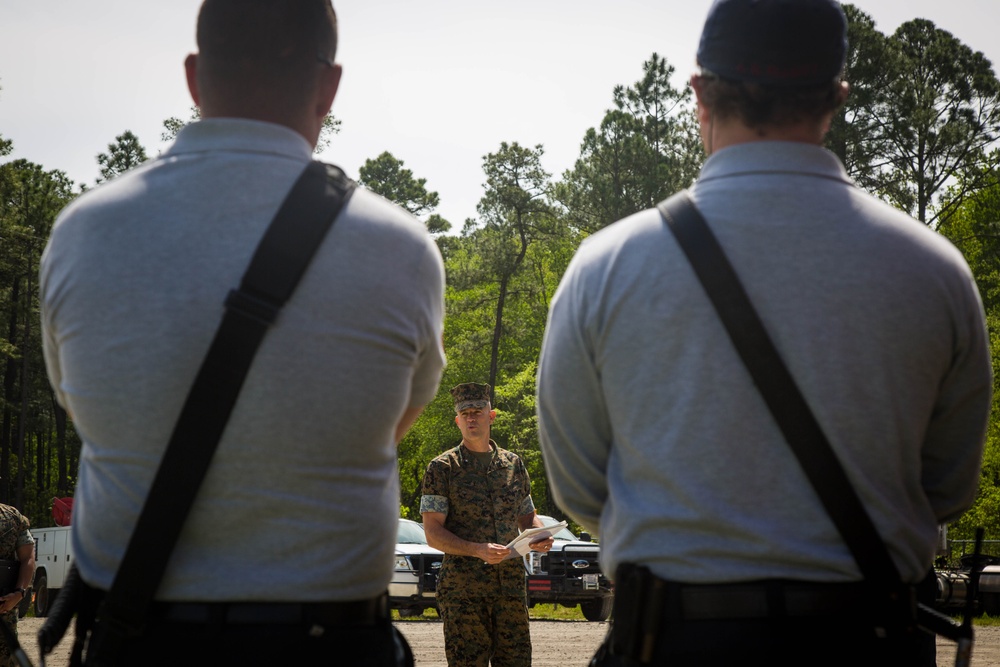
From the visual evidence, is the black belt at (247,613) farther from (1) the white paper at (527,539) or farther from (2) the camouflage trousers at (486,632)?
(2) the camouflage trousers at (486,632)

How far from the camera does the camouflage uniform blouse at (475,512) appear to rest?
29.2 ft

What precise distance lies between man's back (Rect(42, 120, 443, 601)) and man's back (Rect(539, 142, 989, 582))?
437 millimetres

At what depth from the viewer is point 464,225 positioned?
7062 centimetres

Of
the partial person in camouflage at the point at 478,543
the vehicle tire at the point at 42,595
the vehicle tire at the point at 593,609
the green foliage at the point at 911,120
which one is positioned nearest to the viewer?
the partial person in camouflage at the point at 478,543

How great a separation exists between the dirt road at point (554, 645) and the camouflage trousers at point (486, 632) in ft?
15.2

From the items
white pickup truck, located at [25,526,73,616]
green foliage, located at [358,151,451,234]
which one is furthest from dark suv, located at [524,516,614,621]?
green foliage, located at [358,151,451,234]

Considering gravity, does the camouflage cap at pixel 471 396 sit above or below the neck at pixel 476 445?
above

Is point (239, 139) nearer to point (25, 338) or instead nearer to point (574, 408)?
point (574, 408)

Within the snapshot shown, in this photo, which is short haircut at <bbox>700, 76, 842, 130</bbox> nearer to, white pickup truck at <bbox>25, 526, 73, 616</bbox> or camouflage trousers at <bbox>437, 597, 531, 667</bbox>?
camouflage trousers at <bbox>437, 597, 531, 667</bbox>

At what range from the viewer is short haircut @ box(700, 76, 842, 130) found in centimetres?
288

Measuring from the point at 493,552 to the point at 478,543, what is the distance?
0.23 metres

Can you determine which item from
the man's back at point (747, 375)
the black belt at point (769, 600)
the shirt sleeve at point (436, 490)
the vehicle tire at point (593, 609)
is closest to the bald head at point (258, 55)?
the man's back at point (747, 375)

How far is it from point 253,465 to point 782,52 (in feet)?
4.84

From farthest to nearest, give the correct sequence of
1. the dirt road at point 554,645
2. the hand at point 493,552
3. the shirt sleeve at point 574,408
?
the dirt road at point 554,645 < the hand at point 493,552 < the shirt sleeve at point 574,408
